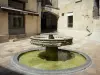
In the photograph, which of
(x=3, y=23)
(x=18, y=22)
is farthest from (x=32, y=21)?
Result: (x=3, y=23)

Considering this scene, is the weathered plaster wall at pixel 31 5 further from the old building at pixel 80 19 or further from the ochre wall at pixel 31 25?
the old building at pixel 80 19

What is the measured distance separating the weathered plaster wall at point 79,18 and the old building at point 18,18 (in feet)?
13.3

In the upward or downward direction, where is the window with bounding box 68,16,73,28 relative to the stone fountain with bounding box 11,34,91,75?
upward

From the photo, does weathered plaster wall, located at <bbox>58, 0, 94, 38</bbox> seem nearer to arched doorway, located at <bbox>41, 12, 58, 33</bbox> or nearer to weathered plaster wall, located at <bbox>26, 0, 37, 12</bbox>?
weathered plaster wall, located at <bbox>26, 0, 37, 12</bbox>

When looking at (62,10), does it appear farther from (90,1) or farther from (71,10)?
(90,1)

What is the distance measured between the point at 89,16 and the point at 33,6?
6141mm

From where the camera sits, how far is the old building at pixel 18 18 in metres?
9.82

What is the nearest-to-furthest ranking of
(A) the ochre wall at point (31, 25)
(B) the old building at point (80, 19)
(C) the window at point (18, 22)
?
(C) the window at point (18, 22) → (B) the old building at point (80, 19) → (A) the ochre wall at point (31, 25)

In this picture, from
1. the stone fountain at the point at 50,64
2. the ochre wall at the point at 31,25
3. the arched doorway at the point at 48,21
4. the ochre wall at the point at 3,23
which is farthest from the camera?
the arched doorway at the point at 48,21

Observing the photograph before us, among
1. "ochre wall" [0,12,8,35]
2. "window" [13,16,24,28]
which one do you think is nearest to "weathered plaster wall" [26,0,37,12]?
"window" [13,16,24,28]

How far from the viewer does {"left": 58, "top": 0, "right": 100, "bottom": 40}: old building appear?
40.2 feet

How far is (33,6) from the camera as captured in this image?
13953 mm

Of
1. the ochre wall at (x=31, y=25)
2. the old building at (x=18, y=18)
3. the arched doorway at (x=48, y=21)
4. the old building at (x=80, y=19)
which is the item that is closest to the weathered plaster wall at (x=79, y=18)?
the old building at (x=80, y=19)

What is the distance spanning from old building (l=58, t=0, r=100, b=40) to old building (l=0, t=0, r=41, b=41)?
409cm
